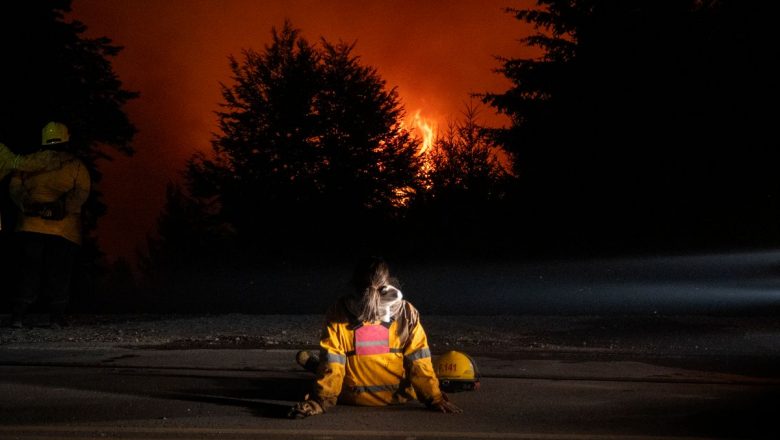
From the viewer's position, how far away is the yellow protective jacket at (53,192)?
13.0 m

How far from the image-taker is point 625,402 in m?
7.69

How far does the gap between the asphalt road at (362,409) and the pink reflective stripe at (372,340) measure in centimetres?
42

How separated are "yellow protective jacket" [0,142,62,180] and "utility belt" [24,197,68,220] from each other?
424mm

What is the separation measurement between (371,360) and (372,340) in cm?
14

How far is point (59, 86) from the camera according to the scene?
108ft

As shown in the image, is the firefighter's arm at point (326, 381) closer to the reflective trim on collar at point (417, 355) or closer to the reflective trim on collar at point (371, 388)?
the reflective trim on collar at point (371, 388)

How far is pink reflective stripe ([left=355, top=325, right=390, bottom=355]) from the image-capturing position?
7188 mm

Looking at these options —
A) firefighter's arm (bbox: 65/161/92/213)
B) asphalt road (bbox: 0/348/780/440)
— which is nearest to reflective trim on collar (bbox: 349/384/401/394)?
asphalt road (bbox: 0/348/780/440)

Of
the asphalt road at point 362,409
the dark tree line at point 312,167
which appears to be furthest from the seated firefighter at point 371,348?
the dark tree line at point 312,167

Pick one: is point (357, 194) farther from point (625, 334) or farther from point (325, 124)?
point (625, 334)

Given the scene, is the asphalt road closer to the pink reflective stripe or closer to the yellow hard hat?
the pink reflective stripe

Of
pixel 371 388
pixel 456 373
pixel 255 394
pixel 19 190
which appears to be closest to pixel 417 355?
pixel 371 388

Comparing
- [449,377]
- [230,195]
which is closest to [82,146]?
[230,195]

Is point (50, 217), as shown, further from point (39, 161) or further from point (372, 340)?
point (372, 340)
